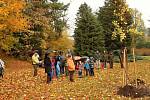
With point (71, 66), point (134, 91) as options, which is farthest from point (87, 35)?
point (134, 91)

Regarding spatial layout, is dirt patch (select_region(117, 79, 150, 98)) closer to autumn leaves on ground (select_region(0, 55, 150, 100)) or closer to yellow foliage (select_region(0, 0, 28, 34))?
autumn leaves on ground (select_region(0, 55, 150, 100))

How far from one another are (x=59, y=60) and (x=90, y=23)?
2723 cm

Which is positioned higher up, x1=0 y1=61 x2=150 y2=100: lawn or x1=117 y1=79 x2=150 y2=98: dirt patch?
x1=117 y1=79 x2=150 y2=98: dirt patch

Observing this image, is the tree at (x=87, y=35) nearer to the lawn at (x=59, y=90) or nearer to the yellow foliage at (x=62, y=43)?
the yellow foliage at (x=62, y=43)

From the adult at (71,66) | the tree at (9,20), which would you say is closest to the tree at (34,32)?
the tree at (9,20)

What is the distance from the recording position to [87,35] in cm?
5541

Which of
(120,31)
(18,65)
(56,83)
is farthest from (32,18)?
(120,31)

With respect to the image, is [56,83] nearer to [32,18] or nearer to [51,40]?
[32,18]

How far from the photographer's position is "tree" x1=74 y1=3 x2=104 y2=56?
5488cm

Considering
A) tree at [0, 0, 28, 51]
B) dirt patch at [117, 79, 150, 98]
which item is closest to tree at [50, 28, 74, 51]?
tree at [0, 0, 28, 51]

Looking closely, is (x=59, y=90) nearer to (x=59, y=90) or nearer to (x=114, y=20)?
(x=59, y=90)

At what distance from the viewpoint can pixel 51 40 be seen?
58000 millimetres

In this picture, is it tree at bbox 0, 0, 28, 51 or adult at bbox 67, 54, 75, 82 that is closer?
adult at bbox 67, 54, 75, 82

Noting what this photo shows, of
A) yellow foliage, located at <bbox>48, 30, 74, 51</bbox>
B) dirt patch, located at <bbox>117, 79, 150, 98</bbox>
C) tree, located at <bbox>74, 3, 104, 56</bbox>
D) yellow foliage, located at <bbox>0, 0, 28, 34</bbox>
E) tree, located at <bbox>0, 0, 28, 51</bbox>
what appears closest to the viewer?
dirt patch, located at <bbox>117, 79, 150, 98</bbox>
